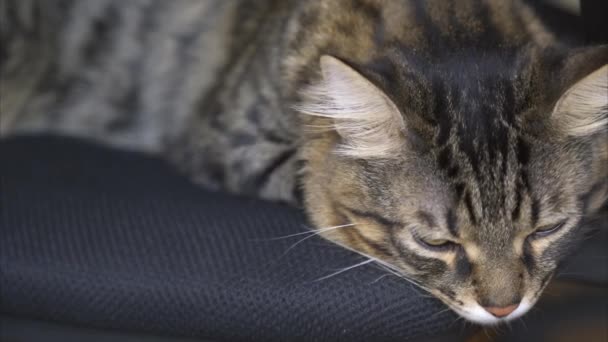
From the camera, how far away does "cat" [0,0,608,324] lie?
46.4 inches

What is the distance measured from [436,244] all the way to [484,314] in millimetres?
108

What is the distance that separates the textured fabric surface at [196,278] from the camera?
1185mm

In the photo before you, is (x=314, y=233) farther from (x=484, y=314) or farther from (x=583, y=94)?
(x=583, y=94)

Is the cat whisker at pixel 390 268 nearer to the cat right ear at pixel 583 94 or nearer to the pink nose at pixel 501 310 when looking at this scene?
the pink nose at pixel 501 310

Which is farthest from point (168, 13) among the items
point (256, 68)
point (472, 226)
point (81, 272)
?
point (472, 226)

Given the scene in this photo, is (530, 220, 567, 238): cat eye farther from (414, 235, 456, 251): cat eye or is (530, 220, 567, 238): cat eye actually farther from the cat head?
(414, 235, 456, 251): cat eye

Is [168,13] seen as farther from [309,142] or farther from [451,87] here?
[451,87]

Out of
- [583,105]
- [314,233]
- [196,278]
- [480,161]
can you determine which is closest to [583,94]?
[583,105]

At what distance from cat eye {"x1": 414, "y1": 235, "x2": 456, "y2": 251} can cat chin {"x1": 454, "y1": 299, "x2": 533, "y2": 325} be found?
0.08 m

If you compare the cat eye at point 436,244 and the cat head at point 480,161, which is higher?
the cat head at point 480,161

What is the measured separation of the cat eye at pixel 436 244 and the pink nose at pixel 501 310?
Result: 0.30 ft

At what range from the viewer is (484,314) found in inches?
47.2

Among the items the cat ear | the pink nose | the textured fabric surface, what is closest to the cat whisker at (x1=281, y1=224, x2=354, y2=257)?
the textured fabric surface

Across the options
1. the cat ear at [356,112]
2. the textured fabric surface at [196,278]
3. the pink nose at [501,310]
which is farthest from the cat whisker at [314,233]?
the pink nose at [501,310]
